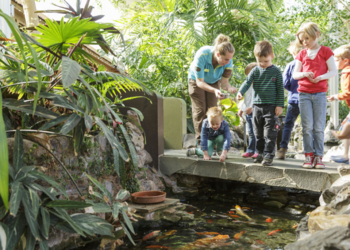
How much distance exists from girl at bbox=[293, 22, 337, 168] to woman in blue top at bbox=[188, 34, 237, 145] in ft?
2.90

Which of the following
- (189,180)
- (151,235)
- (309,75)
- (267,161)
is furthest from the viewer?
(189,180)

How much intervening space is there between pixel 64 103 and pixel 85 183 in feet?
3.40

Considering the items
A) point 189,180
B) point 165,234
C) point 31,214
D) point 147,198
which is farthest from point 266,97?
point 31,214

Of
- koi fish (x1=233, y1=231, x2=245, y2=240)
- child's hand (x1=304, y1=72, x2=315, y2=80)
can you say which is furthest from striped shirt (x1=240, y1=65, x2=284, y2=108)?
koi fish (x1=233, y1=231, x2=245, y2=240)

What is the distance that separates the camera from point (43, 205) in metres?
1.71

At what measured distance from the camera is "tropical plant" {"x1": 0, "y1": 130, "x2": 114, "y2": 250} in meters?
1.50

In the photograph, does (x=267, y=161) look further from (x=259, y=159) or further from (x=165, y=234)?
(x=165, y=234)

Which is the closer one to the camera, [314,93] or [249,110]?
[314,93]

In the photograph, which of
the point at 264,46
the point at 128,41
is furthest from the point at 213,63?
the point at 128,41

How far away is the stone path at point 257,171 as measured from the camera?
10.3 ft

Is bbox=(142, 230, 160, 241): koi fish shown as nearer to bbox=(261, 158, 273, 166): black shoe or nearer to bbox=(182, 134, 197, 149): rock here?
bbox=(261, 158, 273, 166): black shoe

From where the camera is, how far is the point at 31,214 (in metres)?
1.52

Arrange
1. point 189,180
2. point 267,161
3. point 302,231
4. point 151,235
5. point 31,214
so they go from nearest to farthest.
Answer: point 31,214 → point 302,231 → point 151,235 → point 267,161 → point 189,180

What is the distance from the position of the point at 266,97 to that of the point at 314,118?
57cm
